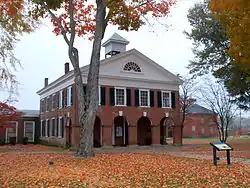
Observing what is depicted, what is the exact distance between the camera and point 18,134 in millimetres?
34750

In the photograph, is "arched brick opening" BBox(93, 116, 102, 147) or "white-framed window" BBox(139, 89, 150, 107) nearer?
"arched brick opening" BBox(93, 116, 102, 147)

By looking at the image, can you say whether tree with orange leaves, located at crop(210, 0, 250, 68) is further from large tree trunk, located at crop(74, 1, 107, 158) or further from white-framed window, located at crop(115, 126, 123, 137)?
white-framed window, located at crop(115, 126, 123, 137)

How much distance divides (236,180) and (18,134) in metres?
30.5

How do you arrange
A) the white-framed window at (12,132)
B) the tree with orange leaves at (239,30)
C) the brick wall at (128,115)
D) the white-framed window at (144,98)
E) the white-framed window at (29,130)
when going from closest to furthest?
1. the tree with orange leaves at (239,30)
2. the brick wall at (128,115)
3. the white-framed window at (144,98)
4. the white-framed window at (12,132)
5. the white-framed window at (29,130)

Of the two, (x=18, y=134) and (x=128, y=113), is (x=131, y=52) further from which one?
(x=18, y=134)

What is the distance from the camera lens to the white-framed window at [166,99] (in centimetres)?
2756

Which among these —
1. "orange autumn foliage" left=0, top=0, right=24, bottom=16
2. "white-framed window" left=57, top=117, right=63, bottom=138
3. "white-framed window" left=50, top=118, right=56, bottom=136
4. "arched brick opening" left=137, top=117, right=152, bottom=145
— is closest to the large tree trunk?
"orange autumn foliage" left=0, top=0, right=24, bottom=16

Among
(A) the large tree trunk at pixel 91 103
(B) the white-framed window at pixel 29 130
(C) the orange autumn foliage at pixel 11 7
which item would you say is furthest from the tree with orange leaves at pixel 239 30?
(B) the white-framed window at pixel 29 130

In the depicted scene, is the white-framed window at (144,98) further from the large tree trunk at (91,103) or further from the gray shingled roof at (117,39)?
the large tree trunk at (91,103)

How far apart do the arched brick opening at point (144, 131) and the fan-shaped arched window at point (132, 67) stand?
15.2 ft

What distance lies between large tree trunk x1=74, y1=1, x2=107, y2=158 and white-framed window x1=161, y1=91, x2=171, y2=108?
13.0 meters

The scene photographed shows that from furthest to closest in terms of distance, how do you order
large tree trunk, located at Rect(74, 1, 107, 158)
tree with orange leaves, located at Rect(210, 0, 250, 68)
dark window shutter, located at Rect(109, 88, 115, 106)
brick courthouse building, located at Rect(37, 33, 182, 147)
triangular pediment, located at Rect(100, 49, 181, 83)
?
1. triangular pediment, located at Rect(100, 49, 181, 83)
2. dark window shutter, located at Rect(109, 88, 115, 106)
3. brick courthouse building, located at Rect(37, 33, 182, 147)
4. large tree trunk, located at Rect(74, 1, 107, 158)
5. tree with orange leaves, located at Rect(210, 0, 250, 68)

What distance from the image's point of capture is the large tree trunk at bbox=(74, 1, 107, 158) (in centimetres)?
1492

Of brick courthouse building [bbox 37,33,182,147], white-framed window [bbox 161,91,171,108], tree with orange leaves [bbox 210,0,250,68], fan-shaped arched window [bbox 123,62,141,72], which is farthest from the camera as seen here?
white-framed window [bbox 161,91,171,108]
